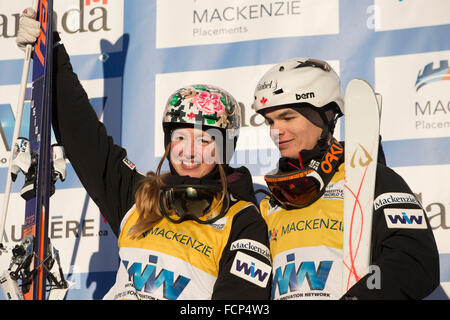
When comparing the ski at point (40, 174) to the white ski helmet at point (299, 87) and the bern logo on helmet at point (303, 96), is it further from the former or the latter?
the bern logo on helmet at point (303, 96)

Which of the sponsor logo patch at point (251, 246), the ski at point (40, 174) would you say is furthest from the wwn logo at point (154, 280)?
the ski at point (40, 174)

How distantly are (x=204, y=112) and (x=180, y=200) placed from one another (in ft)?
1.52

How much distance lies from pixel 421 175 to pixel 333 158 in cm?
105

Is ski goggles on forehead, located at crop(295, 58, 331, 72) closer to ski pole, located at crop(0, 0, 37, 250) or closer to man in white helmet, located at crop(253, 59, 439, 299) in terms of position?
man in white helmet, located at crop(253, 59, 439, 299)

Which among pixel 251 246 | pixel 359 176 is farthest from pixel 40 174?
pixel 359 176

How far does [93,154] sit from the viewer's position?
134 inches

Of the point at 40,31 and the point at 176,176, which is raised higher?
the point at 40,31

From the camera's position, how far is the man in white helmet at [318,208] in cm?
265

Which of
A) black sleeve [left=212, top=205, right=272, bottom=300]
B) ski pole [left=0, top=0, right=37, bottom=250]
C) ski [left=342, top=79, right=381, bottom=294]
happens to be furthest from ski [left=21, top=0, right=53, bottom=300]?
ski [left=342, top=79, right=381, bottom=294]

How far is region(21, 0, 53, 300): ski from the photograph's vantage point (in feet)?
11.0

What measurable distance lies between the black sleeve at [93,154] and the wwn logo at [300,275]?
88cm
